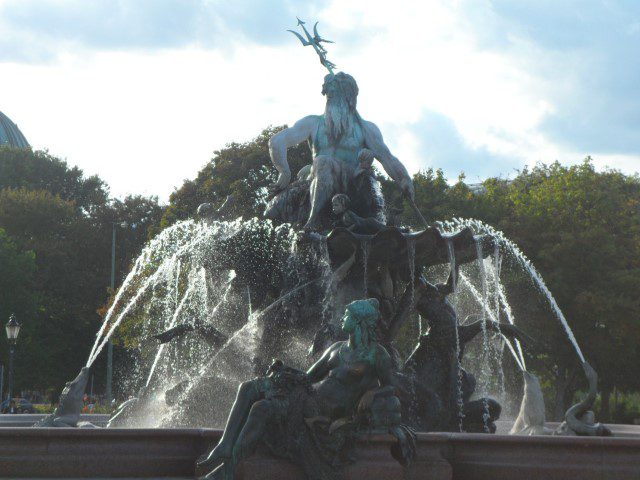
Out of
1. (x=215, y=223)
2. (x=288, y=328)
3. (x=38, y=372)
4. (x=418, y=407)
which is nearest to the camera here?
(x=418, y=407)

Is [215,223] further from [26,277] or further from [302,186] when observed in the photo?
[26,277]

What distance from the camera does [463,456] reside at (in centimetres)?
978

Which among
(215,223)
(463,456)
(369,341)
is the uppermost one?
(215,223)

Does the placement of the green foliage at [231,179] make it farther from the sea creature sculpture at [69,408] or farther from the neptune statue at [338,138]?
the sea creature sculpture at [69,408]

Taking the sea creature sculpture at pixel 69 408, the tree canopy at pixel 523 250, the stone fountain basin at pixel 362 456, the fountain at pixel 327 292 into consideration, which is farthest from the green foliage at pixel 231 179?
the stone fountain basin at pixel 362 456

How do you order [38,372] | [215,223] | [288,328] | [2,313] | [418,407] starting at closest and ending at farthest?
[418,407] → [288,328] → [215,223] → [2,313] → [38,372]

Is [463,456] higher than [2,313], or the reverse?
[2,313]

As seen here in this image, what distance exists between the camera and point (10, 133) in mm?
91125

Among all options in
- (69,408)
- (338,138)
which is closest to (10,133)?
(338,138)

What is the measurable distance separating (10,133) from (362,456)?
8599cm

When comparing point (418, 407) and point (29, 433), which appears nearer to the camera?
point (29, 433)

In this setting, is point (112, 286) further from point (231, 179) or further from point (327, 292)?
point (327, 292)

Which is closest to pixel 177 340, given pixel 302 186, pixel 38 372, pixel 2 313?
pixel 302 186

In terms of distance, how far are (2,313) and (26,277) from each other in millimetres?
2484
